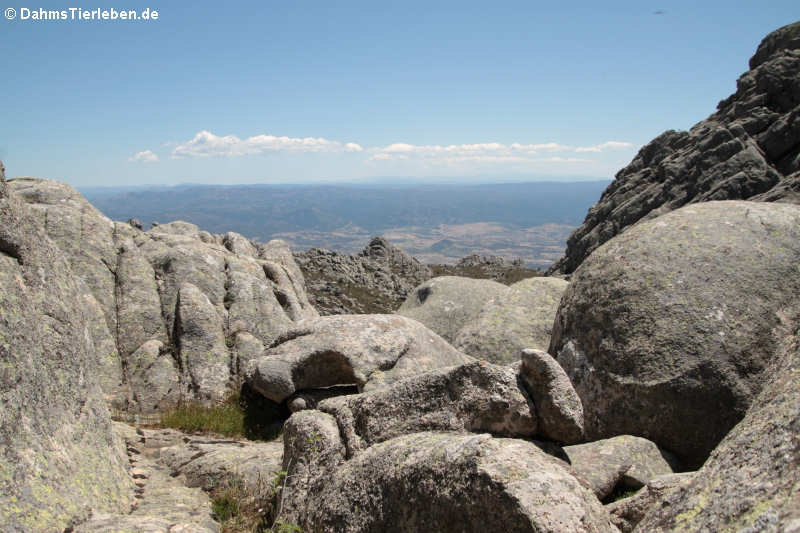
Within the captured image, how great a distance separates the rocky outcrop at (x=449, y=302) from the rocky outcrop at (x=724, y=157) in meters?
47.7

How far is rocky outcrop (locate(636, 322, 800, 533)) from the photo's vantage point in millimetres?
3934

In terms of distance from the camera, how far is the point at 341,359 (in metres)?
14.1

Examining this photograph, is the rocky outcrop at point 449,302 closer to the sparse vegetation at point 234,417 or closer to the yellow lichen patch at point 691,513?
the sparse vegetation at point 234,417

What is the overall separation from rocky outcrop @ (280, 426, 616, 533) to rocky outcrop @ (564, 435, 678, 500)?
2.92 meters

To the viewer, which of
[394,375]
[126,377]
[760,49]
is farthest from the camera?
[760,49]

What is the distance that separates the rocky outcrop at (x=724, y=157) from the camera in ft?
208

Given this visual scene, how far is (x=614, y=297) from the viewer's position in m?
11.9

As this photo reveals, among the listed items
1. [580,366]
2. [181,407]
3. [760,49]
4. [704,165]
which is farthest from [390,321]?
[760,49]

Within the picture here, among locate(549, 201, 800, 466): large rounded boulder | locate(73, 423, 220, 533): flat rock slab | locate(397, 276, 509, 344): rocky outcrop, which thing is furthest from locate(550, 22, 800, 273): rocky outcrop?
locate(73, 423, 220, 533): flat rock slab

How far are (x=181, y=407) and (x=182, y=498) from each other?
6532 mm

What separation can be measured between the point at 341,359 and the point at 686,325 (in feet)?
28.4

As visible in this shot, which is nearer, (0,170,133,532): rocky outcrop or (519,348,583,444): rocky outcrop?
(0,170,133,532): rocky outcrop

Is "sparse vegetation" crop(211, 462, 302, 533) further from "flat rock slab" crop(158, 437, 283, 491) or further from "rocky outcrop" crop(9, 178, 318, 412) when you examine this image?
"rocky outcrop" crop(9, 178, 318, 412)

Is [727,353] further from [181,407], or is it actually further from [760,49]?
[760,49]
